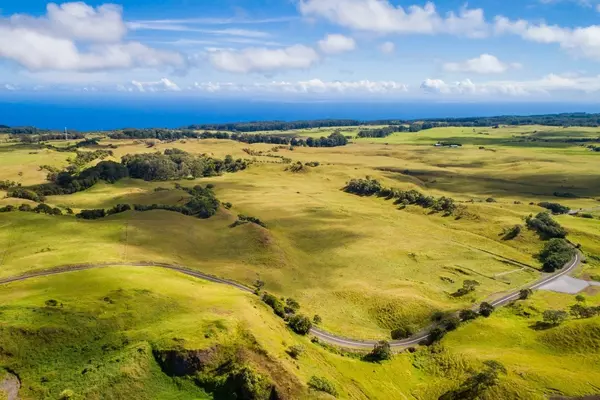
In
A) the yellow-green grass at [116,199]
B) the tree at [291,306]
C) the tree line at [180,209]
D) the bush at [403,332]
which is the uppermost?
the tree line at [180,209]

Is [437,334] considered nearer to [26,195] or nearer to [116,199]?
[116,199]

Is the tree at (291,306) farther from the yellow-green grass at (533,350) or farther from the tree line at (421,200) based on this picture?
the tree line at (421,200)

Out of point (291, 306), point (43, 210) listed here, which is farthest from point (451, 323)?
point (43, 210)

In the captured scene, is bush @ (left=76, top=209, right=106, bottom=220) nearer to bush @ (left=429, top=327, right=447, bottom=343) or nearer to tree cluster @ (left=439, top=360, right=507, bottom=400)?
bush @ (left=429, top=327, right=447, bottom=343)

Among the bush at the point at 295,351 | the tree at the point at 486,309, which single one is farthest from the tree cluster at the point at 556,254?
the bush at the point at 295,351

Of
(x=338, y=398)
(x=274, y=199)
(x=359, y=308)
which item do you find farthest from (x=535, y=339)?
(x=274, y=199)

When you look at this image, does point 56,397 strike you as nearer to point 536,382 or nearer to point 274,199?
point 536,382

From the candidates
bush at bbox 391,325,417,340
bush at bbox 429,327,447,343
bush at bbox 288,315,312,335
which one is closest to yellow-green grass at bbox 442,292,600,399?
bush at bbox 429,327,447,343
